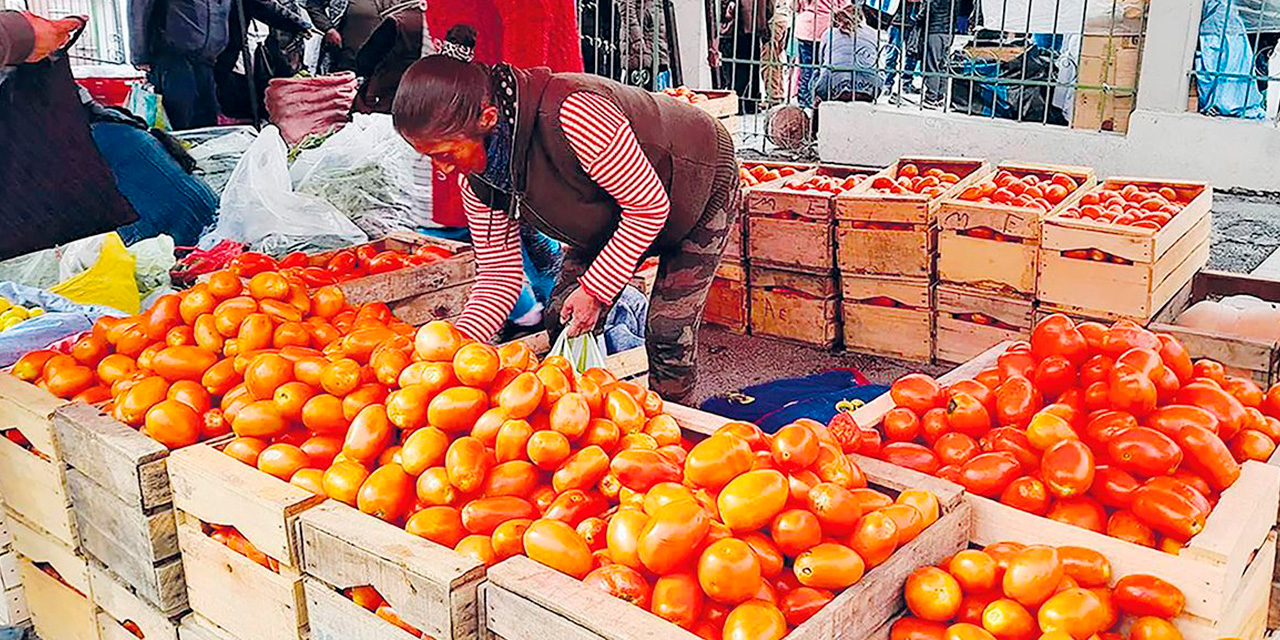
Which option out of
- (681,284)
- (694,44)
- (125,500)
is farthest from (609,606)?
(694,44)

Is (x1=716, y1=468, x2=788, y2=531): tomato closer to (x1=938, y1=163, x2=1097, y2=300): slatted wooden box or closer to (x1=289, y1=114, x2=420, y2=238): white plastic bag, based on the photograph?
(x1=938, y1=163, x2=1097, y2=300): slatted wooden box

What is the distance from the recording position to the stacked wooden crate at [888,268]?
219 inches

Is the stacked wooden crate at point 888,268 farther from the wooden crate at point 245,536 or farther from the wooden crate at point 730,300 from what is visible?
the wooden crate at point 245,536

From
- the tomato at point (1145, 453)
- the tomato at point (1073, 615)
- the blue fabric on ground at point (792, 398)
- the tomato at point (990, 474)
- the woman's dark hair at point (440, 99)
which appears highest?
the woman's dark hair at point (440, 99)

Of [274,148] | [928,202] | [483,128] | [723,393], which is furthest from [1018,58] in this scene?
[483,128]

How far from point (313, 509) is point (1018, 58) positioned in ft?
32.0

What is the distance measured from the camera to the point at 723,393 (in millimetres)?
5383

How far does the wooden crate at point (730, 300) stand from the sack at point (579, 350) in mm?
2550

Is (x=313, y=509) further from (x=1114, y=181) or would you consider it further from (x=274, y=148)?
(x=1114, y=181)

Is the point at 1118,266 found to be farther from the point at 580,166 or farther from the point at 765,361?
the point at 580,166

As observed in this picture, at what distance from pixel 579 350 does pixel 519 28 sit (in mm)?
1624

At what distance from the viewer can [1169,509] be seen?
81.3 inches

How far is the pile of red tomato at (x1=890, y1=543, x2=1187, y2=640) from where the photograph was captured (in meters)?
1.83

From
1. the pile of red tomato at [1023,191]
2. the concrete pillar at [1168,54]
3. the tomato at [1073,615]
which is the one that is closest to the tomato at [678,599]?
the tomato at [1073,615]
